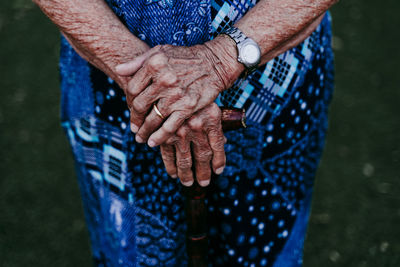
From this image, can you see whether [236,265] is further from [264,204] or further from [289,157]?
[289,157]

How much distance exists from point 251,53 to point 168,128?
0.28 m

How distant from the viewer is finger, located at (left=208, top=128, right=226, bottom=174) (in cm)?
101

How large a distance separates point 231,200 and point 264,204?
5.0 inches

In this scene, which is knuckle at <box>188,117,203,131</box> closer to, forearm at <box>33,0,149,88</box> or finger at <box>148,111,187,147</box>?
finger at <box>148,111,187,147</box>

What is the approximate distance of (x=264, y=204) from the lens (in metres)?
1.32

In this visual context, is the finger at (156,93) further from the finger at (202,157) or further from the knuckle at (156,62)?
the finger at (202,157)

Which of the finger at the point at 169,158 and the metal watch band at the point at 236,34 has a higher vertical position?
the metal watch band at the point at 236,34

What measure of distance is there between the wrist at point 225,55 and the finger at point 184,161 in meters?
0.19

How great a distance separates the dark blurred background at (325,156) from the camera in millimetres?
2303

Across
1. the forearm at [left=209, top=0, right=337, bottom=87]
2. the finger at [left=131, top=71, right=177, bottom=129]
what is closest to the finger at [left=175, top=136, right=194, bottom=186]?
the finger at [left=131, top=71, right=177, bottom=129]

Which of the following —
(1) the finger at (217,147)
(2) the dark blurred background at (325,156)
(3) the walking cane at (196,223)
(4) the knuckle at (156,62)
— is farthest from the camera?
(2) the dark blurred background at (325,156)

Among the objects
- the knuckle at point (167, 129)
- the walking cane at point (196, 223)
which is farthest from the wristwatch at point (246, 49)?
the walking cane at point (196, 223)

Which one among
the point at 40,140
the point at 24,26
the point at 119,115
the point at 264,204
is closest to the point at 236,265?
the point at 264,204

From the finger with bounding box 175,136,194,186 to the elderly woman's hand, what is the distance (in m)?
0.06
